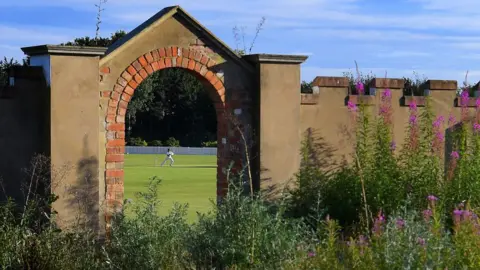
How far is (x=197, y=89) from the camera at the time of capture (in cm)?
4453

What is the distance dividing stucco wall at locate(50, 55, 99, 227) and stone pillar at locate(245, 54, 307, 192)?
2082mm

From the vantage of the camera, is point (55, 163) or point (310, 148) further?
point (310, 148)

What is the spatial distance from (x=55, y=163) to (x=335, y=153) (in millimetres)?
3788

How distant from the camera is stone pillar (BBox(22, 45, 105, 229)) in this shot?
8195mm

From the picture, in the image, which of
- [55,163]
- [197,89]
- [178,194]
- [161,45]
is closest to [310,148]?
[161,45]

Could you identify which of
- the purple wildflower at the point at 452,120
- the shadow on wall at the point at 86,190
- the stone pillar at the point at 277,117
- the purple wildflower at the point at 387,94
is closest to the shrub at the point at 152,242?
the shadow on wall at the point at 86,190

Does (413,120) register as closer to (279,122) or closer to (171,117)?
(279,122)

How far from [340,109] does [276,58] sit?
134 centimetres

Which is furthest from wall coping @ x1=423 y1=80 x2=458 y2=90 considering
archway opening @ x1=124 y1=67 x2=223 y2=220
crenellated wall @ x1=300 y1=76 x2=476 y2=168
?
archway opening @ x1=124 y1=67 x2=223 y2=220

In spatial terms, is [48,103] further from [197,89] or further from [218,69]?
[197,89]

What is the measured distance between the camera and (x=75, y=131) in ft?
27.2

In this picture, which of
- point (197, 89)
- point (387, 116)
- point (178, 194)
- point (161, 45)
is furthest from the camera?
point (197, 89)

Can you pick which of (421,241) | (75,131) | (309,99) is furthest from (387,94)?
(421,241)

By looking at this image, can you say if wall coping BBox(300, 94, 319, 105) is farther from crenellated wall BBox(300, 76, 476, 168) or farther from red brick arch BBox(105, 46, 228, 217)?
red brick arch BBox(105, 46, 228, 217)
